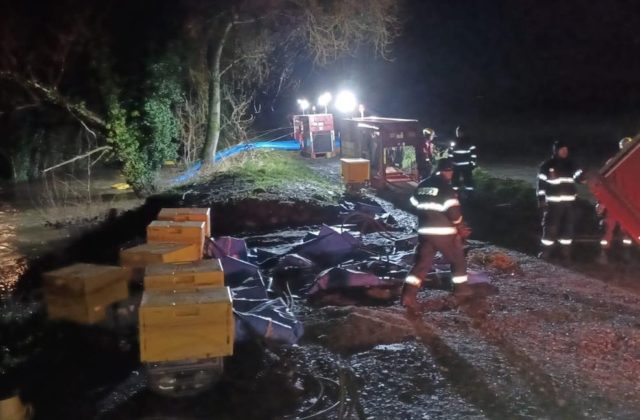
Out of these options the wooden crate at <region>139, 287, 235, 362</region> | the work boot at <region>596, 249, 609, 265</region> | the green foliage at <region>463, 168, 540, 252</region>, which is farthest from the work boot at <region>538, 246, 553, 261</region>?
the wooden crate at <region>139, 287, 235, 362</region>

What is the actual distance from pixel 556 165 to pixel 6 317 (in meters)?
7.18

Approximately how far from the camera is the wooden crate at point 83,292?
6.25 meters

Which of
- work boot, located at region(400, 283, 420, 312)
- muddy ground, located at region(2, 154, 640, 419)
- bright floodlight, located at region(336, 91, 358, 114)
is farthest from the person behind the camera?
bright floodlight, located at region(336, 91, 358, 114)

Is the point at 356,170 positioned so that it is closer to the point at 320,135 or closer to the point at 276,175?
the point at 276,175

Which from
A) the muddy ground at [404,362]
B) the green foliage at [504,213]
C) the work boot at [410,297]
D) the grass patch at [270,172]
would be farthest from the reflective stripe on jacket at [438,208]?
the grass patch at [270,172]

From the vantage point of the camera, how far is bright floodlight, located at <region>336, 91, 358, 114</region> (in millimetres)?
20344

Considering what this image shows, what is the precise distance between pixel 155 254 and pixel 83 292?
3.09 feet

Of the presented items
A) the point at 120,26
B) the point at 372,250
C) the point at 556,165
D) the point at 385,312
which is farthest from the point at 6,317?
the point at 120,26

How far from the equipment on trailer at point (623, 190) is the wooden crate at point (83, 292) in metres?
5.31

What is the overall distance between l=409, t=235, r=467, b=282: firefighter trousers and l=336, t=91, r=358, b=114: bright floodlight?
13.8 meters

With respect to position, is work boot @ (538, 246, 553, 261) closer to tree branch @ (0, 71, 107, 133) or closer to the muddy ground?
the muddy ground

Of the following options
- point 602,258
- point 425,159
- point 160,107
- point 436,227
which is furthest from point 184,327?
point 160,107

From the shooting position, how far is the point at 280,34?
17.8 metres

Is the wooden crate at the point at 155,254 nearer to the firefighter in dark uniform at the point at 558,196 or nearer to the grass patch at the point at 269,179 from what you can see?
the firefighter in dark uniform at the point at 558,196
